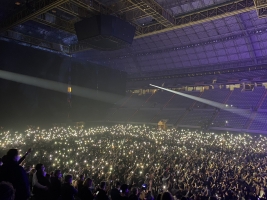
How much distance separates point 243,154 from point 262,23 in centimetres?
1791

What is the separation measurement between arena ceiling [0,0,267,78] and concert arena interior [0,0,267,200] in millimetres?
137

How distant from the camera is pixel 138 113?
1476 inches

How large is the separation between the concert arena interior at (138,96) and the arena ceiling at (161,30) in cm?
14

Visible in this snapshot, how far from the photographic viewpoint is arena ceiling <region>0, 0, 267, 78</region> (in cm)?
1738

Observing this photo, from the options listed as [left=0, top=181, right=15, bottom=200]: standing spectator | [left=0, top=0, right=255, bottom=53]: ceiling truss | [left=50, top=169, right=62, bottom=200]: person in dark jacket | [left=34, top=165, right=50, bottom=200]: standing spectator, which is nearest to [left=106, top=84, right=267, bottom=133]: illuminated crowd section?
[left=0, top=0, right=255, bottom=53]: ceiling truss

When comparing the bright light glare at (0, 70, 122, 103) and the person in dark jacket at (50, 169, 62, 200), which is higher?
the bright light glare at (0, 70, 122, 103)

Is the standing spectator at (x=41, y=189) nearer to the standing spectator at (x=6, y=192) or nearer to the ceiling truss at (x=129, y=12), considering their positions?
the standing spectator at (x=6, y=192)

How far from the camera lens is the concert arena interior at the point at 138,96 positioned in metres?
10.0

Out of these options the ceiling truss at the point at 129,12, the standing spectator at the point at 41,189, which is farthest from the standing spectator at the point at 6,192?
the ceiling truss at the point at 129,12

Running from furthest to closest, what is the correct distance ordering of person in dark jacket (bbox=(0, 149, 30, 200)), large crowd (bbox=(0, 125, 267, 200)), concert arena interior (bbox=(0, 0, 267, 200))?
concert arena interior (bbox=(0, 0, 267, 200))
large crowd (bbox=(0, 125, 267, 200))
person in dark jacket (bbox=(0, 149, 30, 200))

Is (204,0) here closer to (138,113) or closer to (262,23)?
(262,23)

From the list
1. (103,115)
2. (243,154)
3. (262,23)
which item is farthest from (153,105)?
(243,154)

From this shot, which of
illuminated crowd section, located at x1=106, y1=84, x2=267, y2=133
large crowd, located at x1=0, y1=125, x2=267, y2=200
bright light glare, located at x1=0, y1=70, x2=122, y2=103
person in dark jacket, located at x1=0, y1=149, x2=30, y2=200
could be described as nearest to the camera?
person in dark jacket, located at x1=0, y1=149, x2=30, y2=200

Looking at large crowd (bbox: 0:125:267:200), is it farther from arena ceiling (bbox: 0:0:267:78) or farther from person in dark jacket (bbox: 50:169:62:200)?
arena ceiling (bbox: 0:0:267:78)
